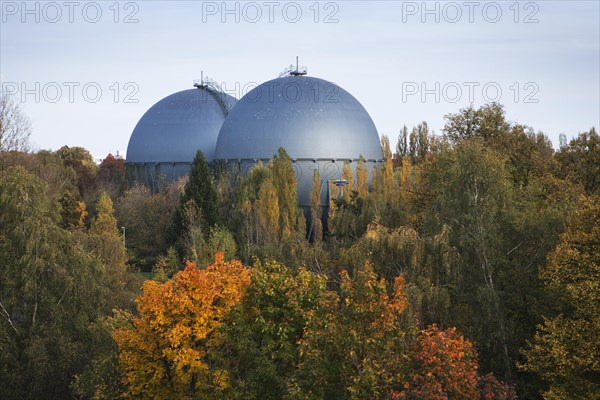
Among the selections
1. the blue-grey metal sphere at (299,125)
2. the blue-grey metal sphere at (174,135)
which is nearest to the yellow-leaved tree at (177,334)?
the blue-grey metal sphere at (299,125)

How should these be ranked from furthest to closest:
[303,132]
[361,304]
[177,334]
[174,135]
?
1. [174,135]
2. [303,132]
3. [177,334]
4. [361,304]

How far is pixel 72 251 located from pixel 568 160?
22.9 metres

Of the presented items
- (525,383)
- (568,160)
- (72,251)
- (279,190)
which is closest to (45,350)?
(72,251)

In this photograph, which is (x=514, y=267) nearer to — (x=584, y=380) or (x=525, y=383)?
(x=525, y=383)

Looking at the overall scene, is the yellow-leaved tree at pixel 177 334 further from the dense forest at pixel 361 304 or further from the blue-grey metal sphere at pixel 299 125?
the blue-grey metal sphere at pixel 299 125

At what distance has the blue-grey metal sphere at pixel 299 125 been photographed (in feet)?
218

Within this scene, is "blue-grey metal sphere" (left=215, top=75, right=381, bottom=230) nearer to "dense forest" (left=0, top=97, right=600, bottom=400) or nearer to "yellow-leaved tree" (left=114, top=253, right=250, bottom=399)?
"dense forest" (left=0, top=97, right=600, bottom=400)

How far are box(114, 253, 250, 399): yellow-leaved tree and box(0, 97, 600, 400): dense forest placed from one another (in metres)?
0.07

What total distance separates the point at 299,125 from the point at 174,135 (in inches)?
798

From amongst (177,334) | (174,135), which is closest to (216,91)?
(174,135)

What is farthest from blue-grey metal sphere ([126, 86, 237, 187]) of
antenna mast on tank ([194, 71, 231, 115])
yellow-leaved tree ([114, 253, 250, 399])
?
yellow-leaved tree ([114, 253, 250, 399])

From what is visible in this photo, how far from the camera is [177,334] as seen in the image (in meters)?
23.9

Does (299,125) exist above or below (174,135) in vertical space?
below

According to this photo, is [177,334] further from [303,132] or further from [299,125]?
[299,125]
